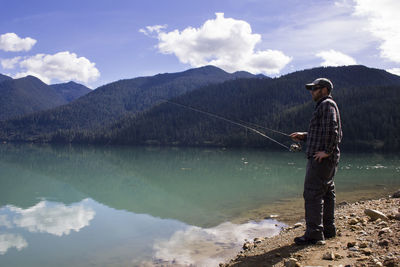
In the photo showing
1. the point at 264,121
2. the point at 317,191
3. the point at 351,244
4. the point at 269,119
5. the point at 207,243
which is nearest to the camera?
the point at 351,244

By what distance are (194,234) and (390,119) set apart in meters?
99.6

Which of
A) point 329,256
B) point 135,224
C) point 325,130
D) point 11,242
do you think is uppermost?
point 325,130

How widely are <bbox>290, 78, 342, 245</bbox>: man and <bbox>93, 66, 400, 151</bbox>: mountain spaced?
72516 millimetres

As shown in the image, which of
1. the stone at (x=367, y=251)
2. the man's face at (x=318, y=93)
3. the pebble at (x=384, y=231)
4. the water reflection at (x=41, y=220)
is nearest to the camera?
the stone at (x=367, y=251)

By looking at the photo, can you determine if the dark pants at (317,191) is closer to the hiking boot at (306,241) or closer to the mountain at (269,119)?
the hiking boot at (306,241)

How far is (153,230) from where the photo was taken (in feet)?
41.5

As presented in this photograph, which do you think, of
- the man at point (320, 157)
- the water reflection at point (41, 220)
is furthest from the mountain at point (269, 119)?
the man at point (320, 157)

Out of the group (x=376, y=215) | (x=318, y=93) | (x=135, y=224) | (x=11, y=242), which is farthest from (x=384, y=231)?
(x=11, y=242)

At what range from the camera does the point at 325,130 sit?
220 inches

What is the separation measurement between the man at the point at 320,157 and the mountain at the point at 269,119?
72.5m

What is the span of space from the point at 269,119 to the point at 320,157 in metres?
132

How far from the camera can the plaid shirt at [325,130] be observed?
554 centimetres

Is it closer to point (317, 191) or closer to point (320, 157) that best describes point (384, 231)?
point (317, 191)

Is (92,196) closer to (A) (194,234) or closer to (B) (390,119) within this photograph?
(A) (194,234)
